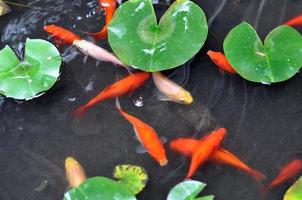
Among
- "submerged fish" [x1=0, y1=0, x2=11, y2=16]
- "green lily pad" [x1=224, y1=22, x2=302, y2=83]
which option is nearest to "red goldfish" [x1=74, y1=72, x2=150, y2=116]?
"green lily pad" [x1=224, y1=22, x2=302, y2=83]

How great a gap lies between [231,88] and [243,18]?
381 millimetres

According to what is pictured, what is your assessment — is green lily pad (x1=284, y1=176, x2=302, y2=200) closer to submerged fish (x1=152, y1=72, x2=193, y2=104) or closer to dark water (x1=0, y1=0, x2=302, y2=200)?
dark water (x1=0, y1=0, x2=302, y2=200)

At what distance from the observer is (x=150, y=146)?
207 cm

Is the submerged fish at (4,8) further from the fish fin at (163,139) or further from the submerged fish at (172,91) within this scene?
the fish fin at (163,139)

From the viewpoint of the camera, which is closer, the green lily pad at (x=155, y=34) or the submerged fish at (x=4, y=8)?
the green lily pad at (x=155, y=34)

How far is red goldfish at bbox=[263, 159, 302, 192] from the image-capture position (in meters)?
2.01

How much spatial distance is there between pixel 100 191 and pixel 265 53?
0.87 metres

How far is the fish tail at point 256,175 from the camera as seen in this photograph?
80.0 inches

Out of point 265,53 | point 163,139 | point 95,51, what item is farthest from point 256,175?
point 95,51

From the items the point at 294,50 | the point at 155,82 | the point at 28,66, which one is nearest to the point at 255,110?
the point at 294,50

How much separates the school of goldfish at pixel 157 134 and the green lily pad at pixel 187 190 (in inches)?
4.4

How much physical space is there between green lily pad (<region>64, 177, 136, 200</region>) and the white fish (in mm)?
582

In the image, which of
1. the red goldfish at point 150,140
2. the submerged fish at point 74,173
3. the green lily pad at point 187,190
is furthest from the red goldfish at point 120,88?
the green lily pad at point 187,190

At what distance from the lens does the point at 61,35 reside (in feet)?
7.81
